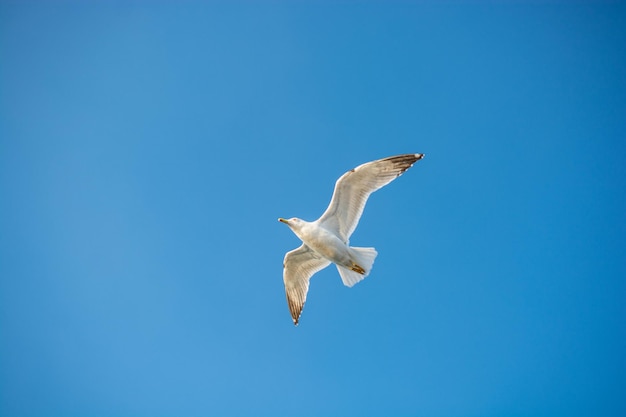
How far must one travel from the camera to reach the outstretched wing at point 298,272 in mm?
8914

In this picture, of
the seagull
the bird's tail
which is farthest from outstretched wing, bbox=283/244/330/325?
the bird's tail

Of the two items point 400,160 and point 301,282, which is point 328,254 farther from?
point 400,160

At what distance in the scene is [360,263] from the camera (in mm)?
8141

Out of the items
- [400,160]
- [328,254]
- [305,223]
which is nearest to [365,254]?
[328,254]

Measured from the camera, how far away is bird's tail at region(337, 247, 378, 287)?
807cm

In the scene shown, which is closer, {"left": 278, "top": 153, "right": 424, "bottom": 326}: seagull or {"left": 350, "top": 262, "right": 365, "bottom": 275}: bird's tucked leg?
{"left": 278, "top": 153, "right": 424, "bottom": 326}: seagull

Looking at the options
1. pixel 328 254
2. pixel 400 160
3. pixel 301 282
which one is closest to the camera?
pixel 400 160

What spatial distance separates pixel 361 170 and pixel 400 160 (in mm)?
669

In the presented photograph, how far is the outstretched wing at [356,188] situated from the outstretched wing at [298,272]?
0.84 m

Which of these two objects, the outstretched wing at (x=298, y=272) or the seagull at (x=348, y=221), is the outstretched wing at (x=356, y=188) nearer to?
the seagull at (x=348, y=221)

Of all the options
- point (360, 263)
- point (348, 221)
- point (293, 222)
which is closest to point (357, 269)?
point (360, 263)

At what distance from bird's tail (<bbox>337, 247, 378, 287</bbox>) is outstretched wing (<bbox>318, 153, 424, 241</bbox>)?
404mm

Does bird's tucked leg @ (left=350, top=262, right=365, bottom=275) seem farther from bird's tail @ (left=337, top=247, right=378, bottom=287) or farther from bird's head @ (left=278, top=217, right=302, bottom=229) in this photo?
bird's head @ (left=278, top=217, right=302, bottom=229)

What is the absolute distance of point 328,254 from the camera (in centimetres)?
816
